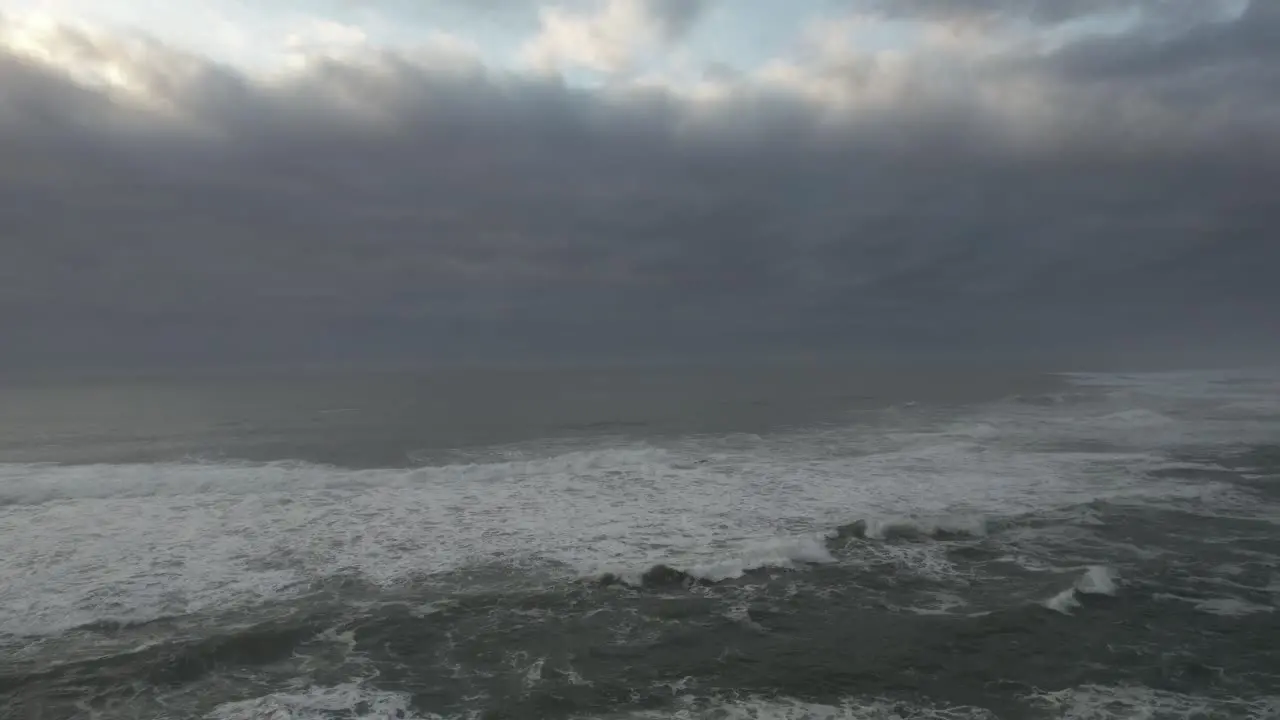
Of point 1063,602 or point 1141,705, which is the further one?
point 1063,602

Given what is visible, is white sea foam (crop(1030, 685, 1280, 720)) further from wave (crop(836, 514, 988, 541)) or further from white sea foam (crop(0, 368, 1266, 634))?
wave (crop(836, 514, 988, 541))

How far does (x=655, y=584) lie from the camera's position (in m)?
15.4

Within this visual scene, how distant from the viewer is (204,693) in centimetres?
1086

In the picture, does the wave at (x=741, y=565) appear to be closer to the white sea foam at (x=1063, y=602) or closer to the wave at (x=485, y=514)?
the wave at (x=485, y=514)

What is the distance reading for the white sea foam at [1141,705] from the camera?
9773 millimetres

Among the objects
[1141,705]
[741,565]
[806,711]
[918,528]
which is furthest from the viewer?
[918,528]

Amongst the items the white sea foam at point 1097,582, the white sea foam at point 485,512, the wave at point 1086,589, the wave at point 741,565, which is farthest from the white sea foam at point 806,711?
the white sea foam at point 1097,582

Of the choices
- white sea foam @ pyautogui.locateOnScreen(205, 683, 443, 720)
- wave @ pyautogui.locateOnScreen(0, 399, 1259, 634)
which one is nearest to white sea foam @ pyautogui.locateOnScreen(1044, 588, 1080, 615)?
wave @ pyautogui.locateOnScreen(0, 399, 1259, 634)

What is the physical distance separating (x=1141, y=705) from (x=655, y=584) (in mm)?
8748

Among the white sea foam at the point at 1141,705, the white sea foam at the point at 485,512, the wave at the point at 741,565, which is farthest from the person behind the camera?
the white sea foam at the point at 485,512

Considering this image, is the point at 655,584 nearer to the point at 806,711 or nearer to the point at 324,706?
the point at 806,711

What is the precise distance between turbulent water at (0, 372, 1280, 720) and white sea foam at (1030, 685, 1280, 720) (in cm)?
5

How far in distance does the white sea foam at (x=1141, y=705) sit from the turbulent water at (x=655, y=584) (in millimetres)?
54

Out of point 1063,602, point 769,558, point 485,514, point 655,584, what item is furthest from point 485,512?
point 1063,602
